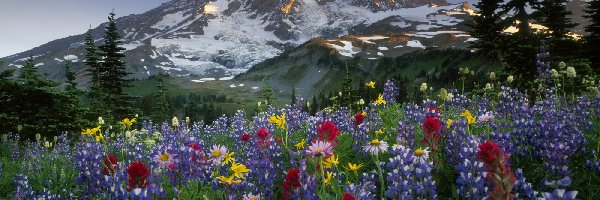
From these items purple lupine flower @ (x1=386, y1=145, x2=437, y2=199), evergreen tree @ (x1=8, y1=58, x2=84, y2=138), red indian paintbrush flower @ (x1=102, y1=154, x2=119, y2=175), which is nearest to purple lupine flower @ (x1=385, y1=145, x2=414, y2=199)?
purple lupine flower @ (x1=386, y1=145, x2=437, y2=199)

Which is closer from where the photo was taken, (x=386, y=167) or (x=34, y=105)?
(x=386, y=167)

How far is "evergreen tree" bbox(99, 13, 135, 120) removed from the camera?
32.9 metres

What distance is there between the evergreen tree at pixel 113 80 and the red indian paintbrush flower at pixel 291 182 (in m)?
30.9

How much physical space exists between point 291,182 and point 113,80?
34.0 m

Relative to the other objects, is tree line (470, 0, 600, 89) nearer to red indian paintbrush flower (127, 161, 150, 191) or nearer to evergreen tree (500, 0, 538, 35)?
evergreen tree (500, 0, 538, 35)

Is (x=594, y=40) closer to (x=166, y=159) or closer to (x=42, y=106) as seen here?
(x=42, y=106)

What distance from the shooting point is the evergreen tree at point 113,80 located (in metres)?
32.9

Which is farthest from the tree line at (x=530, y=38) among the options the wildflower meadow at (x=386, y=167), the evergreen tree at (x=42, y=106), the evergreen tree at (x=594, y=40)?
the evergreen tree at (x=42, y=106)

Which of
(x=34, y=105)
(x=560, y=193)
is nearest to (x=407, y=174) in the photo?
(x=560, y=193)

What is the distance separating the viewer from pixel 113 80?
1356 inches

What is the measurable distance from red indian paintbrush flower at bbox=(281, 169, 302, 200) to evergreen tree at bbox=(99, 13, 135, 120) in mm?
30879

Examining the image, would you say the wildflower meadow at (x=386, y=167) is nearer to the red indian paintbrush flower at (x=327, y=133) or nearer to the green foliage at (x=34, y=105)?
the red indian paintbrush flower at (x=327, y=133)

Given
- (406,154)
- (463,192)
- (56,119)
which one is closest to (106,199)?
(406,154)

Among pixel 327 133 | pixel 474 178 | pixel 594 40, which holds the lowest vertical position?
pixel 594 40
